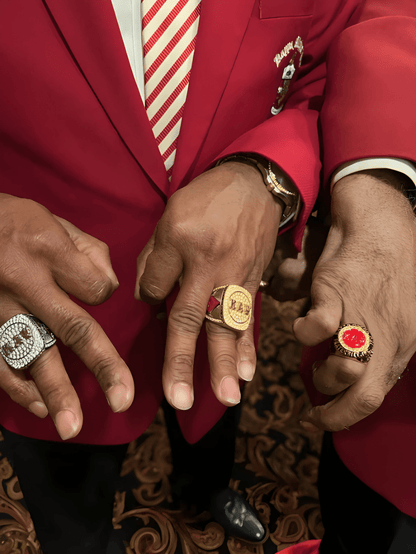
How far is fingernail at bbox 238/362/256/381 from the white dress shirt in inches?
12.5

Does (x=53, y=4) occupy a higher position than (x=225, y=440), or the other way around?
(x=53, y=4)

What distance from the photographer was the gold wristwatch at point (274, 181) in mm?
586

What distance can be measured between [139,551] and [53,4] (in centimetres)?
115

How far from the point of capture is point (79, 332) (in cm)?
46

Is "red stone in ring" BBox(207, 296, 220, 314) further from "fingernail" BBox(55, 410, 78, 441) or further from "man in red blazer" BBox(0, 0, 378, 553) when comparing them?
"fingernail" BBox(55, 410, 78, 441)

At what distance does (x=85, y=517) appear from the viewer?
33.0 inches

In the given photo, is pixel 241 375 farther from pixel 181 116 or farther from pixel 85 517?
pixel 85 517

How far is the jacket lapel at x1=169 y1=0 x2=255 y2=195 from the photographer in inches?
20.5

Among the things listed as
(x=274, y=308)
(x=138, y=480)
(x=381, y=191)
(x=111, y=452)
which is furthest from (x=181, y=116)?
(x=274, y=308)

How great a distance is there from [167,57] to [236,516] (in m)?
1.05

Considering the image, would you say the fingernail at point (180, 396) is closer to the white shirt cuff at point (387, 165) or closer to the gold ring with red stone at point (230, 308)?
the gold ring with red stone at point (230, 308)

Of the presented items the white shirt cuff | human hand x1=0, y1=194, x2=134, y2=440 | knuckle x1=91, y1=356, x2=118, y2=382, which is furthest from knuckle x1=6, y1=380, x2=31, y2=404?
the white shirt cuff

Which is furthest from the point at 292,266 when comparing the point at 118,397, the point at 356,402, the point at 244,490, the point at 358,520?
the point at 244,490

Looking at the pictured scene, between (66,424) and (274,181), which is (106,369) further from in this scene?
(274,181)
